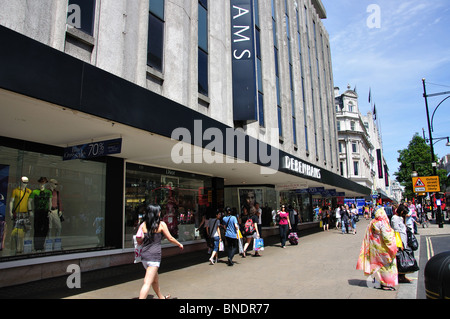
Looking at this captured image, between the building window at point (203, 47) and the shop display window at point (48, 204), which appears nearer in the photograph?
the shop display window at point (48, 204)

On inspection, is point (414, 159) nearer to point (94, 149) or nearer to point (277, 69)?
point (277, 69)

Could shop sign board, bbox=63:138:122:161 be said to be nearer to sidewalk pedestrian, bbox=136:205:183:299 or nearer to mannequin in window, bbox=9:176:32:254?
mannequin in window, bbox=9:176:32:254

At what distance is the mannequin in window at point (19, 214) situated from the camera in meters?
7.05

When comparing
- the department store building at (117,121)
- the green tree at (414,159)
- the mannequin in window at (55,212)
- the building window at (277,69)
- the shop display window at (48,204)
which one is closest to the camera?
the department store building at (117,121)

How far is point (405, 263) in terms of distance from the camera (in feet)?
20.8

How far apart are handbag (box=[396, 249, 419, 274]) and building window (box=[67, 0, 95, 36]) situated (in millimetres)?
8183

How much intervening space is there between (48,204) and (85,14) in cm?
470

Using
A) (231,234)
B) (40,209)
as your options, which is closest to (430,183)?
(231,234)

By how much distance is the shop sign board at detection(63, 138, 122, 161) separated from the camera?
21.8 feet

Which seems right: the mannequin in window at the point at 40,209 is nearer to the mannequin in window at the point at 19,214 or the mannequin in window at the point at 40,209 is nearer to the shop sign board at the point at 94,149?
the mannequin in window at the point at 19,214

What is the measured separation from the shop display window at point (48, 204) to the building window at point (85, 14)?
329 centimetres

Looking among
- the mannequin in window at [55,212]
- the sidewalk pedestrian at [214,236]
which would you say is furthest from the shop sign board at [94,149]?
the sidewalk pedestrian at [214,236]

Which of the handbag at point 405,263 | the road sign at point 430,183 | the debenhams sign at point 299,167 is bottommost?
the handbag at point 405,263

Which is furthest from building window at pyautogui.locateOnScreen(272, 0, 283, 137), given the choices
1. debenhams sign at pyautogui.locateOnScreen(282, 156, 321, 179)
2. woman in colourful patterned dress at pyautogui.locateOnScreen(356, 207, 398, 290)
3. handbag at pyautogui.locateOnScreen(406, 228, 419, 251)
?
woman in colourful patterned dress at pyautogui.locateOnScreen(356, 207, 398, 290)
